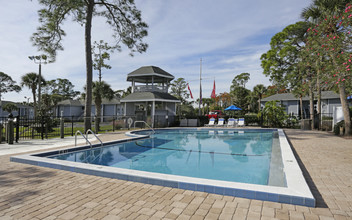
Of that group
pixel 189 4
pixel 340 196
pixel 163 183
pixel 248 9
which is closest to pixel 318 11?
pixel 248 9

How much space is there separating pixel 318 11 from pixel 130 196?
19.3 m

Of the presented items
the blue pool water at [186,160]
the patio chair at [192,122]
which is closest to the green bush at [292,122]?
the patio chair at [192,122]

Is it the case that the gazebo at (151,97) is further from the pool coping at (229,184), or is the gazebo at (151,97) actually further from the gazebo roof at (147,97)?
the pool coping at (229,184)

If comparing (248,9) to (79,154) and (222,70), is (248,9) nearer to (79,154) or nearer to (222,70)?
(79,154)

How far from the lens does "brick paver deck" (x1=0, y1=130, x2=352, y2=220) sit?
8.97 feet

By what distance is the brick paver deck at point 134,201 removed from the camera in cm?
273

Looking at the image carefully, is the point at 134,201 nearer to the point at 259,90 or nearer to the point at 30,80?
the point at 30,80

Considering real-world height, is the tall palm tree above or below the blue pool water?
above

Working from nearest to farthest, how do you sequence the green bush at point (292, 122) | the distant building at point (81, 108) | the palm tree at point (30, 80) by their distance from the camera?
the green bush at point (292, 122) → the palm tree at point (30, 80) → the distant building at point (81, 108)

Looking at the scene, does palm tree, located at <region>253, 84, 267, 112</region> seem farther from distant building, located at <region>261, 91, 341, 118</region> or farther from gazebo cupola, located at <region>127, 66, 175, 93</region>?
gazebo cupola, located at <region>127, 66, 175, 93</region>

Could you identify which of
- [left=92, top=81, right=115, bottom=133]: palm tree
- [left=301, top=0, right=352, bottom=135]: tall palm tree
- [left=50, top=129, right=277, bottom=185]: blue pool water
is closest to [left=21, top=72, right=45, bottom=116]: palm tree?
[left=92, top=81, right=115, bottom=133]: palm tree

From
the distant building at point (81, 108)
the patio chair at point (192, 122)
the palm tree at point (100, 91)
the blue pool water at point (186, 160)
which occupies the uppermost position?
the palm tree at point (100, 91)

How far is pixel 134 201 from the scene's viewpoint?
3.19 metres

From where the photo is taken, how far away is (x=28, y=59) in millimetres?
24875
